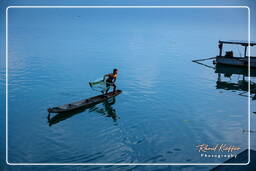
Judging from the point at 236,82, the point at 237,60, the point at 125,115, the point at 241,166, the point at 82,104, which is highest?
the point at 237,60

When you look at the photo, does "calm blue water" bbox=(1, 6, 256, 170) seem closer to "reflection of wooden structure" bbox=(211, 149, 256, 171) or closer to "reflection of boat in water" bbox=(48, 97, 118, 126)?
"reflection of boat in water" bbox=(48, 97, 118, 126)

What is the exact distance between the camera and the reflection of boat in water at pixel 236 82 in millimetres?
24812

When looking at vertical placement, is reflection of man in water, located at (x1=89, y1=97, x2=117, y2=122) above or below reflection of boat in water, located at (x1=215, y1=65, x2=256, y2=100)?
below

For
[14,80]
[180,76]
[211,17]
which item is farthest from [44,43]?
[211,17]

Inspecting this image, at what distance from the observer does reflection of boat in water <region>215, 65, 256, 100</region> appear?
2481 cm

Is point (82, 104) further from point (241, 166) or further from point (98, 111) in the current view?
point (241, 166)

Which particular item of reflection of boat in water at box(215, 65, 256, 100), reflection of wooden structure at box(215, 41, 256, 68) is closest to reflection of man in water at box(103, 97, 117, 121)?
reflection of boat in water at box(215, 65, 256, 100)

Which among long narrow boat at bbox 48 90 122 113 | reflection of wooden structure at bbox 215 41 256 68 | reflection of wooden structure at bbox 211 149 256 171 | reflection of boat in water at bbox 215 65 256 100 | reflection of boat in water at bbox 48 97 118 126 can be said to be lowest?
reflection of wooden structure at bbox 211 149 256 171

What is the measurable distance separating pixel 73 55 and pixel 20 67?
9.29m

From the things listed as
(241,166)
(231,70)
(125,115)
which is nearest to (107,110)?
(125,115)

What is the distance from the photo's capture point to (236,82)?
27.6m

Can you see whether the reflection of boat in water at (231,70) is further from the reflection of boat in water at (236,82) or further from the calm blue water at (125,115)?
the calm blue water at (125,115)

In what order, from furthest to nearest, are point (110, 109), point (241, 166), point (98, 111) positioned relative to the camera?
point (110, 109), point (98, 111), point (241, 166)

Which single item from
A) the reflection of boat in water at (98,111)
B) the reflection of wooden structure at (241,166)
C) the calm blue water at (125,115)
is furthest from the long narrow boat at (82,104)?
the reflection of wooden structure at (241,166)
